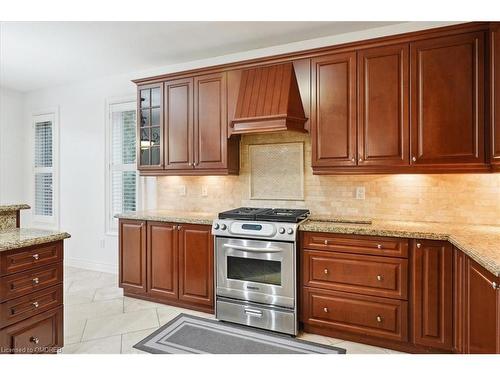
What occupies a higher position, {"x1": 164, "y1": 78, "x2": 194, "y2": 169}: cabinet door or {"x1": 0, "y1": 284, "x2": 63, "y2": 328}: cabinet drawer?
{"x1": 164, "y1": 78, "x2": 194, "y2": 169}: cabinet door

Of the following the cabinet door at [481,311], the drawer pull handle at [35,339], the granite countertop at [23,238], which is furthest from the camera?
the drawer pull handle at [35,339]

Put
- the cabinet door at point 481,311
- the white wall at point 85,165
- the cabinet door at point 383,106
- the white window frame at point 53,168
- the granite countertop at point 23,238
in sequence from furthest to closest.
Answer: the white window frame at point 53,168, the white wall at point 85,165, the cabinet door at point 383,106, the granite countertop at point 23,238, the cabinet door at point 481,311

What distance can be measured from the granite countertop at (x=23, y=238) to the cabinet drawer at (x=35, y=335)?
1.62 ft

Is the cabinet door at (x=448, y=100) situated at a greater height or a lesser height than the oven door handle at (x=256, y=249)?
greater

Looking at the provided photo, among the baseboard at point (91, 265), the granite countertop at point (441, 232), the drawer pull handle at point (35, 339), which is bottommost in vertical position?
the baseboard at point (91, 265)

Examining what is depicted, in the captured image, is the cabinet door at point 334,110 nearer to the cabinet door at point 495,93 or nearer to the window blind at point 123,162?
the cabinet door at point 495,93

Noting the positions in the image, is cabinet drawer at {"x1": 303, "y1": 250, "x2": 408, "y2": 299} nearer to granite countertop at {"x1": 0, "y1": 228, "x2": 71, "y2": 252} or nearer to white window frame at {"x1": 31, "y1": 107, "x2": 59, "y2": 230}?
granite countertop at {"x1": 0, "y1": 228, "x2": 71, "y2": 252}

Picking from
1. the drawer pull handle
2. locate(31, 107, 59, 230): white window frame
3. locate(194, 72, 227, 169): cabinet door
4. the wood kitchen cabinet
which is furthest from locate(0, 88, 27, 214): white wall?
the wood kitchen cabinet

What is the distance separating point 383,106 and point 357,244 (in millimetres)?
1215

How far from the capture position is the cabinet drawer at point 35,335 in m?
2.04

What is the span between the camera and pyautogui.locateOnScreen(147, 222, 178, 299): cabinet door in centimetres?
351

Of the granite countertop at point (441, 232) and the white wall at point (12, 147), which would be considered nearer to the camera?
the granite countertop at point (441, 232)

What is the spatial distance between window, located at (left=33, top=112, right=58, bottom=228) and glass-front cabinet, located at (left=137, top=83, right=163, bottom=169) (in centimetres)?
233

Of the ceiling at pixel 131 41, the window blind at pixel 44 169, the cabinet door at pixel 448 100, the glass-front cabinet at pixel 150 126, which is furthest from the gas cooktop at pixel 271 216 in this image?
the window blind at pixel 44 169
